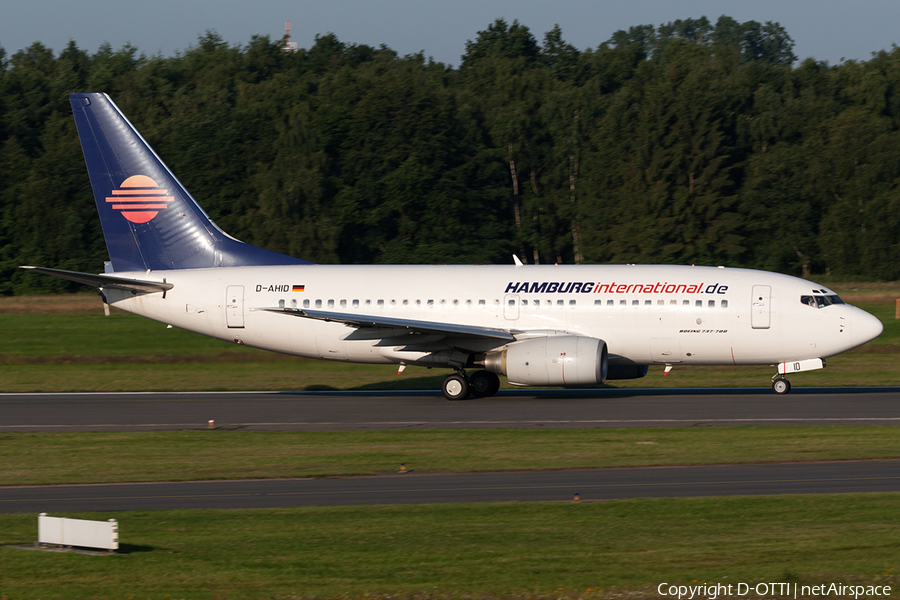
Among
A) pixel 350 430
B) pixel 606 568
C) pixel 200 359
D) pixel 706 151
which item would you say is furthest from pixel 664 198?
pixel 606 568

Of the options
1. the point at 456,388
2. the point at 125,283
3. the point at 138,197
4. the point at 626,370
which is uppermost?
the point at 138,197

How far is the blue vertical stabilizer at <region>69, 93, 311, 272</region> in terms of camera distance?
29.5m

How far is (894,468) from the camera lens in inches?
662

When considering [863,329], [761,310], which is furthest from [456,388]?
[863,329]

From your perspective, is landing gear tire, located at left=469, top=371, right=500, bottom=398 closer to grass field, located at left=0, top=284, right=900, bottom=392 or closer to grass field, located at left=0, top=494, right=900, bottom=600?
grass field, located at left=0, top=284, right=900, bottom=392

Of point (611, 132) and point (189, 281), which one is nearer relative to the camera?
point (189, 281)

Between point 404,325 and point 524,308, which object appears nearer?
point 404,325

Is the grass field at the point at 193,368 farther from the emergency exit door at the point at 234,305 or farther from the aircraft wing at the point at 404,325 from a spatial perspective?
the aircraft wing at the point at 404,325

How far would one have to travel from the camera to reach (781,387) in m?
27.1

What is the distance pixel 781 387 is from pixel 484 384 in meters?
8.25

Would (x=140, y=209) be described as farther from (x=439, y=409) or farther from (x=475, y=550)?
(x=475, y=550)

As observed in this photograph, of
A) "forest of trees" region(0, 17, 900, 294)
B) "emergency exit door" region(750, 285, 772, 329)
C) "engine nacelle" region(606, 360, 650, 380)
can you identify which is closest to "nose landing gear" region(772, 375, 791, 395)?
"emergency exit door" region(750, 285, 772, 329)

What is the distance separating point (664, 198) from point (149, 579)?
64.5 m

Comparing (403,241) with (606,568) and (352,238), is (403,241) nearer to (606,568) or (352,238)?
(352,238)
